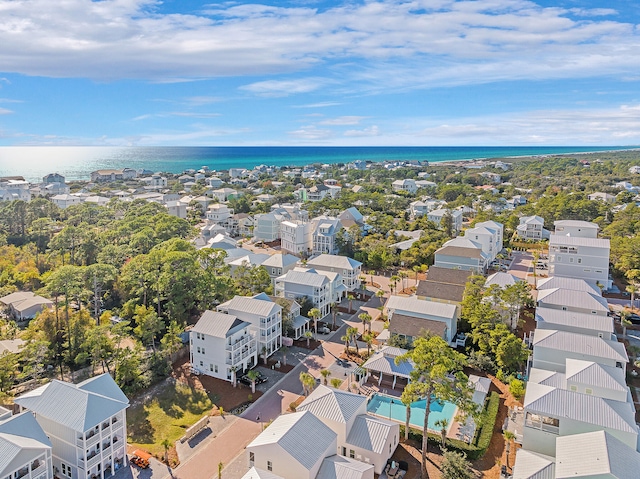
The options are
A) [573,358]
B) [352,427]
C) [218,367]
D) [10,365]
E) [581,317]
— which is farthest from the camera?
[581,317]

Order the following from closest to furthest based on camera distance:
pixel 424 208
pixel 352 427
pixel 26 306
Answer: pixel 352 427, pixel 26 306, pixel 424 208

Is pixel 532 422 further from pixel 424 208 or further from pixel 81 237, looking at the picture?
pixel 424 208

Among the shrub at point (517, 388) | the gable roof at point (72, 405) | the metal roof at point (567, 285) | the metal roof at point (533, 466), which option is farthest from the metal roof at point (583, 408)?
the gable roof at point (72, 405)

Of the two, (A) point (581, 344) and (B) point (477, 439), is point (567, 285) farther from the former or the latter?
(B) point (477, 439)

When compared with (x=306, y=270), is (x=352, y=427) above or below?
below

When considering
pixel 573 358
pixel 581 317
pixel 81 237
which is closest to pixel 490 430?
pixel 573 358

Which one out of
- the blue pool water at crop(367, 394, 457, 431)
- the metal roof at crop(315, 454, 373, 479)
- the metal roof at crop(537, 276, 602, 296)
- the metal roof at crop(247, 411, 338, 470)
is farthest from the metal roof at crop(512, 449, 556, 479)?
the metal roof at crop(537, 276, 602, 296)
